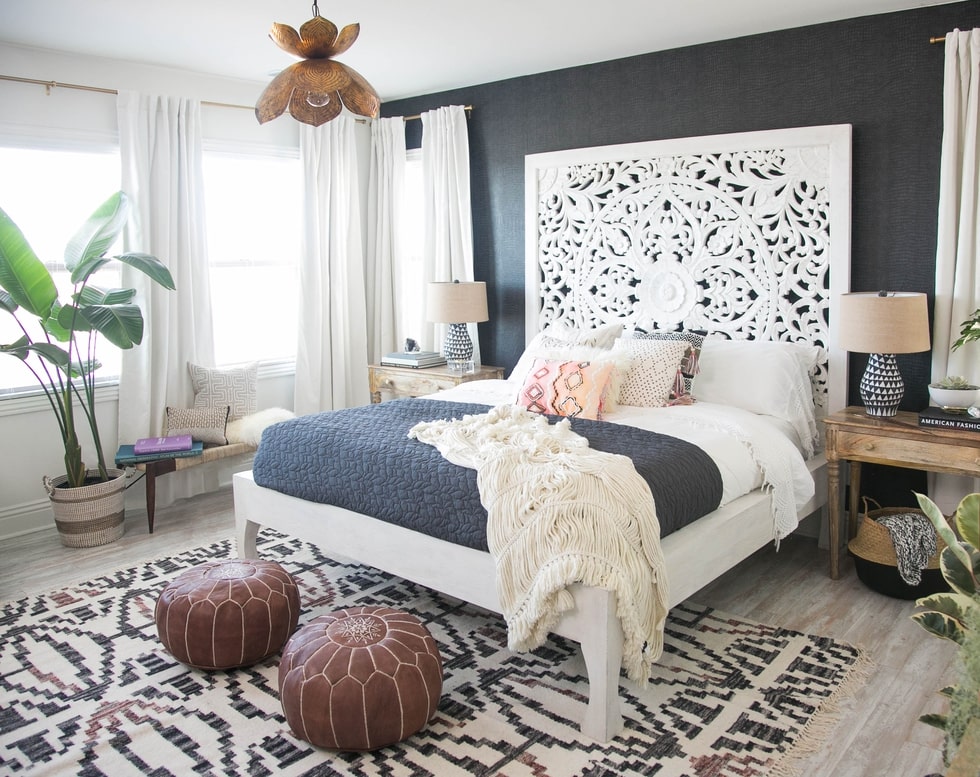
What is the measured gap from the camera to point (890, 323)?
3371 millimetres

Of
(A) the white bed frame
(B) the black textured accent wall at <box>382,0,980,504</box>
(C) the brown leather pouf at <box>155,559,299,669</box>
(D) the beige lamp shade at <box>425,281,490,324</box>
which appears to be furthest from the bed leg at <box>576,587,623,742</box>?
(D) the beige lamp shade at <box>425,281,490,324</box>

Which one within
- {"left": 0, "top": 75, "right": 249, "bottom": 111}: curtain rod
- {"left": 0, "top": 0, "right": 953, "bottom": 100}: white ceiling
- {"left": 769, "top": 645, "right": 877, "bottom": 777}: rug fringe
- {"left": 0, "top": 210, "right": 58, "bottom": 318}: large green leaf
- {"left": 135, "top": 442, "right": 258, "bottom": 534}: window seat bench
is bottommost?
{"left": 769, "top": 645, "right": 877, "bottom": 777}: rug fringe

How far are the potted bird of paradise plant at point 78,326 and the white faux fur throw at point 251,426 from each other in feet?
2.09

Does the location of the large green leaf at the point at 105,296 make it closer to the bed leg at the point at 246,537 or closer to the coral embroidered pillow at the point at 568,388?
the bed leg at the point at 246,537

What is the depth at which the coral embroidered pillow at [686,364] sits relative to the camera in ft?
12.8

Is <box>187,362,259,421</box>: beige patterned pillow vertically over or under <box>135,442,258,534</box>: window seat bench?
over

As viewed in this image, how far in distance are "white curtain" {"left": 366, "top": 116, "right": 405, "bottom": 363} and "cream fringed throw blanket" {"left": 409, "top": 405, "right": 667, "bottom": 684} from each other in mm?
3176

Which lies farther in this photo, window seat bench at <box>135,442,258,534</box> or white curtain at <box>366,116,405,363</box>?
white curtain at <box>366,116,405,363</box>

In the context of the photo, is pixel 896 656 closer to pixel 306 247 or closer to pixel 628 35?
pixel 628 35

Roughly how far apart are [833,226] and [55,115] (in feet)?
13.1

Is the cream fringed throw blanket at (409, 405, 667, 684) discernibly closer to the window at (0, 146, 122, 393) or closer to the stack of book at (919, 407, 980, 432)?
the stack of book at (919, 407, 980, 432)

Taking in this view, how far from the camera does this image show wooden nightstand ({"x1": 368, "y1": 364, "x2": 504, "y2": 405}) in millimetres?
5098

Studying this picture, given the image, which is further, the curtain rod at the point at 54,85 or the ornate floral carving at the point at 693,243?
the curtain rod at the point at 54,85

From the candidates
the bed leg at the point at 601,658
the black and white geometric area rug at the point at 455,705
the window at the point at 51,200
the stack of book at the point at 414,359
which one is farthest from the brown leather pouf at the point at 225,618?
the stack of book at the point at 414,359
